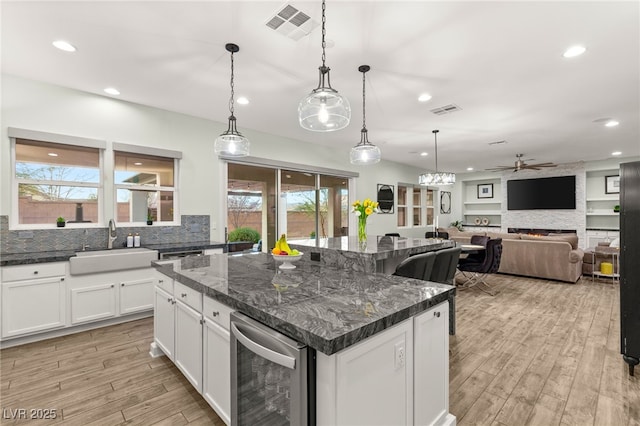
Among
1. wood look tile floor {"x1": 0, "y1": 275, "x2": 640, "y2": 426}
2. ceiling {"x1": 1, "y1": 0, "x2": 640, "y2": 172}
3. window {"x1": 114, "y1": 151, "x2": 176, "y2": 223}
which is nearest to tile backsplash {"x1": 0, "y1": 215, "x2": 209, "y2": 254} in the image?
window {"x1": 114, "y1": 151, "x2": 176, "y2": 223}

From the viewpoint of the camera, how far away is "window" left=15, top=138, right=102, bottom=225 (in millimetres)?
3363

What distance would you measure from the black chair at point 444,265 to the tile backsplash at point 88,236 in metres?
3.38

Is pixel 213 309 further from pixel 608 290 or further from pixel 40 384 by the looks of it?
pixel 608 290

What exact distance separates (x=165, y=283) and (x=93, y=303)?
153cm

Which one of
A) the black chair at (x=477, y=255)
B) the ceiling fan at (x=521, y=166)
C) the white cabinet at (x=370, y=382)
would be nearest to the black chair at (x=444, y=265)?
the white cabinet at (x=370, y=382)

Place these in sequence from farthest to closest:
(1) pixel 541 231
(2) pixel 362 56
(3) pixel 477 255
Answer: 1. (1) pixel 541 231
2. (3) pixel 477 255
3. (2) pixel 362 56

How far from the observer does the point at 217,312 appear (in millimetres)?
1724

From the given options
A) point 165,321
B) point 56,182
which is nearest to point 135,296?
point 165,321

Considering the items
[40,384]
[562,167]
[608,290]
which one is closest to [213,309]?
[40,384]

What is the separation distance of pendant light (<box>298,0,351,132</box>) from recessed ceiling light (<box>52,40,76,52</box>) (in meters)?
2.17

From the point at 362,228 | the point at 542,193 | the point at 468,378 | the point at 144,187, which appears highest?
the point at 542,193

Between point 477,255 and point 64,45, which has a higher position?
point 64,45

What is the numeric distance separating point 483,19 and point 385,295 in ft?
7.16

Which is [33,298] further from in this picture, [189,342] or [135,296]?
[189,342]
